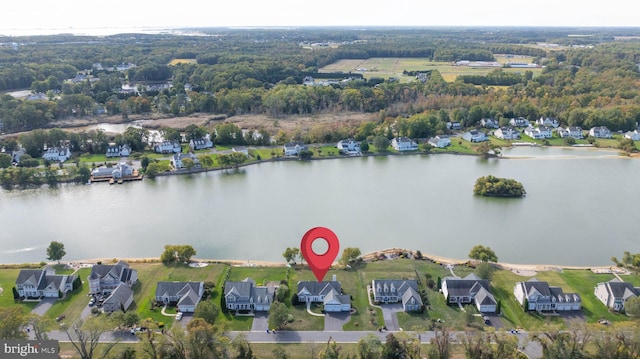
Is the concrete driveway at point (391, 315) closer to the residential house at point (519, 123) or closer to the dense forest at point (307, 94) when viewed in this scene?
the dense forest at point (307, 94)

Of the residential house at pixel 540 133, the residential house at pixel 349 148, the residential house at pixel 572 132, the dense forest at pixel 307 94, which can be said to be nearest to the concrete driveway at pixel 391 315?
the residential house at pixel 349 148

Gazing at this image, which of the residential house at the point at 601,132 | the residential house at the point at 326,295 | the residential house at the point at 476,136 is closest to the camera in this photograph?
the residential house at the point at 326,295

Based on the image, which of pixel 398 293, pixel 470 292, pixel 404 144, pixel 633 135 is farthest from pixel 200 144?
pixel 633 135

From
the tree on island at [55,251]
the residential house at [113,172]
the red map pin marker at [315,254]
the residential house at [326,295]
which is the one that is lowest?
the residential house at [326,295]

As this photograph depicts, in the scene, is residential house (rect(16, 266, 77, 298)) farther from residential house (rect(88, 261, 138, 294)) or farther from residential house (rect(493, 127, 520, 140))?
residential house (rect(493, 127, 520, 140))

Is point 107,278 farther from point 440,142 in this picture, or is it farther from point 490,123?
point 490,123

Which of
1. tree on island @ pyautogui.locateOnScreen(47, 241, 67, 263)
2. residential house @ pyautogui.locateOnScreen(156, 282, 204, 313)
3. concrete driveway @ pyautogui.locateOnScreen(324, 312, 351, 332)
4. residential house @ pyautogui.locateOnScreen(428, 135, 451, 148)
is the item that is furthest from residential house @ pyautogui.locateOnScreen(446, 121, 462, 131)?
tree on island @ pyautogui.locateOnScreen(47, 241, 67, 263)
